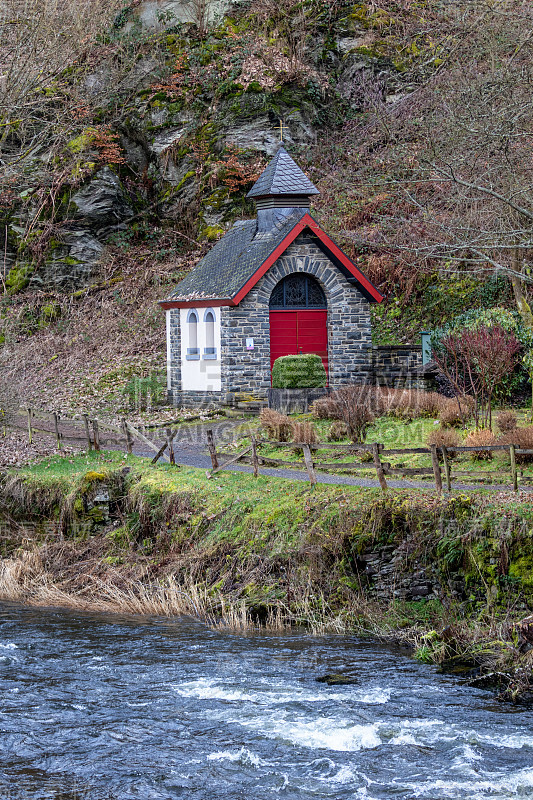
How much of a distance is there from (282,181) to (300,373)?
627 centimetres

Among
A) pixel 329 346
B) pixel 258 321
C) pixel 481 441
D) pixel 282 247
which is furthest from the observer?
pixel 329 346

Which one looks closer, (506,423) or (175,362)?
(506,423)

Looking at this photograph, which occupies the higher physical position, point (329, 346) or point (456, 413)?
point (329, 346)

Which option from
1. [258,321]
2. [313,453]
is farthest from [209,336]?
[313,453]

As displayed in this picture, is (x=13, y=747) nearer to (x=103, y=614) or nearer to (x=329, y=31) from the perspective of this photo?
(x=103, y=614)

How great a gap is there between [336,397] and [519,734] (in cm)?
1226

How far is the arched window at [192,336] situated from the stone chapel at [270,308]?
3 cm

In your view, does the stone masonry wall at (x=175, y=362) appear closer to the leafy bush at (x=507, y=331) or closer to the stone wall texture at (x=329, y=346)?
the stone wall texture at (x=329, y=346)

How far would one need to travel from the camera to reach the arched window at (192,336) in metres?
24.8

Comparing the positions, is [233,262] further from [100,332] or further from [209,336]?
[100,332]

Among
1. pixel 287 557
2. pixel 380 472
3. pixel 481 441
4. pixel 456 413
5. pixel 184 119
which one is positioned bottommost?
pixel 287 557

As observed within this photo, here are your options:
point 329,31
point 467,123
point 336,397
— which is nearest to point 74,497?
point 336,397

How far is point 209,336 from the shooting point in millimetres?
24312

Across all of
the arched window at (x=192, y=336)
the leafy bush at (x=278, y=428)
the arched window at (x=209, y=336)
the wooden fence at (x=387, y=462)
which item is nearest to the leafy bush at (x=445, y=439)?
the wooden fence at (x=387, y=462)
